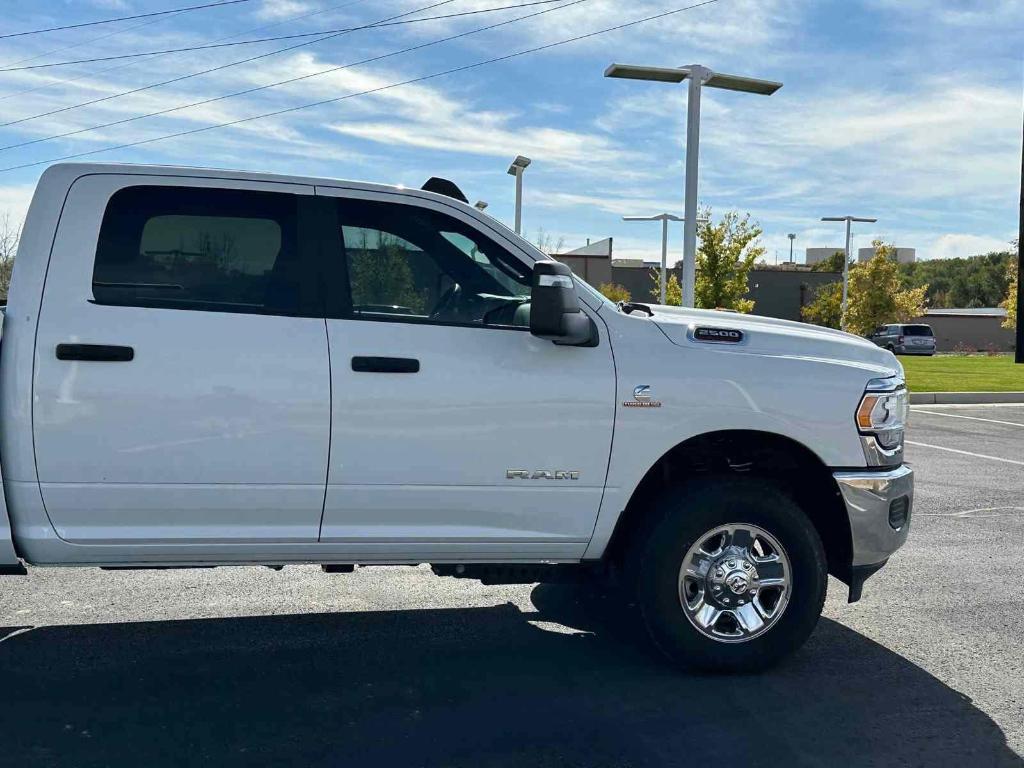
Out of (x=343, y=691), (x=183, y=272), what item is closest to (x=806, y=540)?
(x=343, y=691)

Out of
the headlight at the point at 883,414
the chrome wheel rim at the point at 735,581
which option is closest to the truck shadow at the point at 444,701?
the chrome wheel rim at the point at 735,581

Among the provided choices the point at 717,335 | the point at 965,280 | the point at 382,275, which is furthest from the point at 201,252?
the point at 965,280

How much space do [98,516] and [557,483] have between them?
183 cm

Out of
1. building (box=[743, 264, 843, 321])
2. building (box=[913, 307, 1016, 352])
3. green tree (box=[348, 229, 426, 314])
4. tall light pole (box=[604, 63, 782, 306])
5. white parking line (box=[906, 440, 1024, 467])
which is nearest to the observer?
green tree (box=[348, 229, 426, 314])

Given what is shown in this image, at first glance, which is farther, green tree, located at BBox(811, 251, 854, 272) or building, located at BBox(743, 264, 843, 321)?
green tree, located at BBox(811, 251, 854, 272)

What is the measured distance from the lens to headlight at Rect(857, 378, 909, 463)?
4.59 m

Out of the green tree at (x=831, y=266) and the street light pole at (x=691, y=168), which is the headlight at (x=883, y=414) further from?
the green tree at (x=831, y=266)

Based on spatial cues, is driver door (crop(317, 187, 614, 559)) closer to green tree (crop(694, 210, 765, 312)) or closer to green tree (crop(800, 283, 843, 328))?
green tree (crop(694, 210, 765, 312))

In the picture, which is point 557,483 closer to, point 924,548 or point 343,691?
point 343,691

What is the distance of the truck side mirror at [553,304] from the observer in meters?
4.16

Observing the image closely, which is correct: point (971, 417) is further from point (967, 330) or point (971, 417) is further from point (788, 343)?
point (967, 330)

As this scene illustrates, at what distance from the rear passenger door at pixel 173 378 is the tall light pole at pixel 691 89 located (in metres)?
11.6

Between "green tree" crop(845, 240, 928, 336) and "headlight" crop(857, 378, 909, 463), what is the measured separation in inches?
2088

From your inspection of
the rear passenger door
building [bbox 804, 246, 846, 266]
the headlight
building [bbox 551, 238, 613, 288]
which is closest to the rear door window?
the rear passenger door
